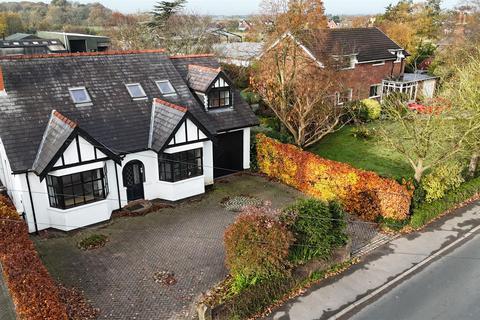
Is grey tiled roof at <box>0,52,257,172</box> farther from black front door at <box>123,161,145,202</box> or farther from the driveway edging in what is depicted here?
the driveway edging

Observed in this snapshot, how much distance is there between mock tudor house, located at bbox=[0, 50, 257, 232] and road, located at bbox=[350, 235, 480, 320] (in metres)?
11.3

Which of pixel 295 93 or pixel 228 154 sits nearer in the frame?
pixel 228 154

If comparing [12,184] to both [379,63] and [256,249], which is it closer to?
[256,249]

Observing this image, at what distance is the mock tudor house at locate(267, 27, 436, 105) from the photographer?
117 ft

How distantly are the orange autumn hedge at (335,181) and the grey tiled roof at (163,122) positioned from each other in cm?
637

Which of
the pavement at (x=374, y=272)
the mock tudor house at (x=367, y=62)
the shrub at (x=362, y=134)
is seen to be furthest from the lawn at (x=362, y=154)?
the pavement at (x=374, y=272)

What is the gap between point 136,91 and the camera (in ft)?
70.7

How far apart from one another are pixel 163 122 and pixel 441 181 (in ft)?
46.0

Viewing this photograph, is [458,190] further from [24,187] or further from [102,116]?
[24,187]

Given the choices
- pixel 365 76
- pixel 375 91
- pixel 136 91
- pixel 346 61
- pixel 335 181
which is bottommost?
pixel 335 181

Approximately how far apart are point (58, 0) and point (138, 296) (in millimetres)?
177846

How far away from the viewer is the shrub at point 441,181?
19.4 meters

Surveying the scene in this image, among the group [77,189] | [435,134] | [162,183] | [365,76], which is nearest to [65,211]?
[77,189]

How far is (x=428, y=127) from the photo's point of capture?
63.2ft
